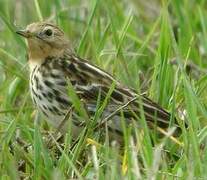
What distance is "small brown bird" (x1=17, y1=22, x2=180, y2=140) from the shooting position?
6.30 m

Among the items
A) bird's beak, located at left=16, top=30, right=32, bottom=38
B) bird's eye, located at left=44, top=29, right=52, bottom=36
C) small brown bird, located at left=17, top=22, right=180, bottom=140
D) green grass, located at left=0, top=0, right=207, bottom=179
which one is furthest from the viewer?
bird's eye, located at left=44, top=29, right=52, bottom=36

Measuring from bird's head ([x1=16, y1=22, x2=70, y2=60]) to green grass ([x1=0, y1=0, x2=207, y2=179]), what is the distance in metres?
0.20

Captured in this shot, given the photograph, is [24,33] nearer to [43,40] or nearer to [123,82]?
[43,40]

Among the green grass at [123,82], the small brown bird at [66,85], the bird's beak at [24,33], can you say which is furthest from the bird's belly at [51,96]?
the bird's beak at [24,33]

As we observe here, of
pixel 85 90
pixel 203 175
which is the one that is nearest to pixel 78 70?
pixel 85 90

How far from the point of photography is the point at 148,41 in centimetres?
790

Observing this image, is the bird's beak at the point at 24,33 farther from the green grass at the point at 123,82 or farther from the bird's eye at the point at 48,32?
the green grass at the point at 123,82

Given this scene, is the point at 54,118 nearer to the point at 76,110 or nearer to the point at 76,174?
the point at 76,110

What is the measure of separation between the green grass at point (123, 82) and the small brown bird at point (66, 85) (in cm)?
13

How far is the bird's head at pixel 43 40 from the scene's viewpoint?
268 inches

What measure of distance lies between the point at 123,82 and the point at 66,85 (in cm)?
64

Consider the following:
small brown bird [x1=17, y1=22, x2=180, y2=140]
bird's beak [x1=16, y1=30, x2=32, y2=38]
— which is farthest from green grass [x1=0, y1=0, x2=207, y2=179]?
bird's beak [x1=16, y1=30, x2=32, y2=38]

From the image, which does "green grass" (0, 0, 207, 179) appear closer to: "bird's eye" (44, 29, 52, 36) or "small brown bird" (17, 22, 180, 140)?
"small brown bird" (17, 22, 180, 140)

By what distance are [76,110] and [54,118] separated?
22 cm
